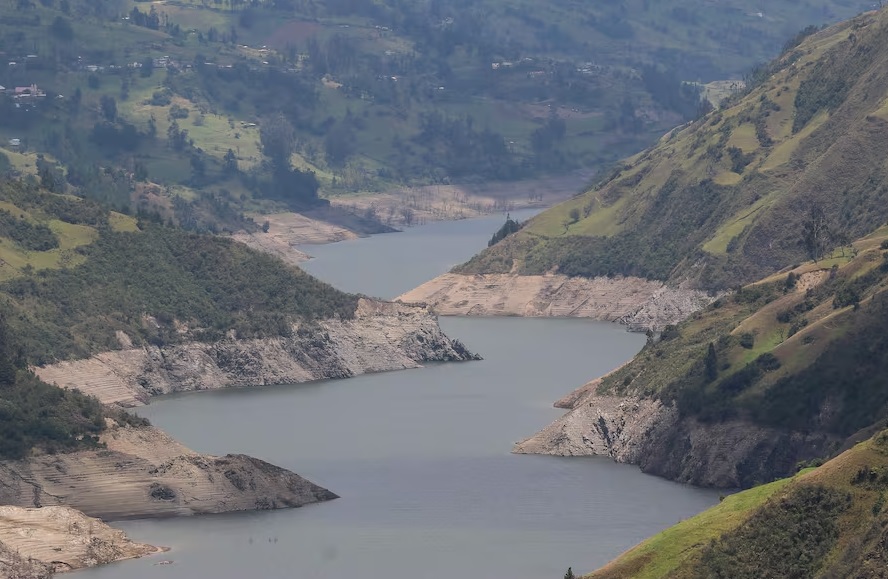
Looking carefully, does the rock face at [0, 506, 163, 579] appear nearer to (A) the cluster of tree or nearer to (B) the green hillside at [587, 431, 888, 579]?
(A) the cluster of tree

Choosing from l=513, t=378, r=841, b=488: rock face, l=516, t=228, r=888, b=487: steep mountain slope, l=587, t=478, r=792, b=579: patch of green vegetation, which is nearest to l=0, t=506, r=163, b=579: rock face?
l=587, t=478, r=792, b=579: patch of green vegetation

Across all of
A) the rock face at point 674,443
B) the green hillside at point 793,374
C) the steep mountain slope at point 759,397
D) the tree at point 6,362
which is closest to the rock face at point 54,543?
the tree at point 6,362

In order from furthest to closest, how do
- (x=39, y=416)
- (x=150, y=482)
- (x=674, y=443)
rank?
(x=674, y=443)
(x=39, y=416)
(x=150, y=482)

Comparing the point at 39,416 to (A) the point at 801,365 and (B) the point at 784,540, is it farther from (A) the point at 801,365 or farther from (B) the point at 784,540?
(B) the point at 784,540

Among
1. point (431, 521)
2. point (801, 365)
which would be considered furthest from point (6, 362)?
point (801, 365)

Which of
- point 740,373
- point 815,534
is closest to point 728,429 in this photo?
point 740,373

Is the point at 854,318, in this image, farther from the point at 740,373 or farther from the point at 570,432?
the point at 570,432
